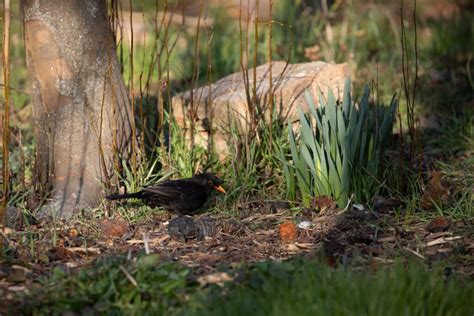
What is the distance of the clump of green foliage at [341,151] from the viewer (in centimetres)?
528

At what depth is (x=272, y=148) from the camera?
233 inches

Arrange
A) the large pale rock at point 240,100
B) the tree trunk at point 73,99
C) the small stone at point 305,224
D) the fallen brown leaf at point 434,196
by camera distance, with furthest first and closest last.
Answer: the large pale rock at point 240,100 → the tree trunk at point 73,99 → the fallen brown leaf at point 434,196 → the small stone at point 305,224

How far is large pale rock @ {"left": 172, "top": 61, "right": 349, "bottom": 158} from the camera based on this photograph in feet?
20.1

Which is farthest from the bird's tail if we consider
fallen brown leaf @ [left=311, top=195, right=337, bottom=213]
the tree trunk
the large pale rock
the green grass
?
the green grass

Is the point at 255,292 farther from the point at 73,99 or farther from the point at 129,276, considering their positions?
the point at 73,99

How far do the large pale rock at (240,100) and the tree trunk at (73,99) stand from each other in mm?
658

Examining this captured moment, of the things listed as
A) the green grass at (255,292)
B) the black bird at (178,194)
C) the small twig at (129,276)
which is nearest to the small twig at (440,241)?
the green grass at (255,292)

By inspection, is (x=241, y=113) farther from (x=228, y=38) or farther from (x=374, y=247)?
(x=228, y=38)

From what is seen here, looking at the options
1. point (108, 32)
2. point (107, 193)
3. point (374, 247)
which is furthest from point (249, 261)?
point (108, 32)

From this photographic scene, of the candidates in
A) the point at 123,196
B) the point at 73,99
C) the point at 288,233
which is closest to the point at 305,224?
the point at 288,233

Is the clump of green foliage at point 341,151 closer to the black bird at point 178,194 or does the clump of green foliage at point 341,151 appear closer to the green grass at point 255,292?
the black bird at point 178,194

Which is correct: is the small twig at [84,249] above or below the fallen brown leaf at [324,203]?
below

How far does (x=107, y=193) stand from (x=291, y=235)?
4.54 ft

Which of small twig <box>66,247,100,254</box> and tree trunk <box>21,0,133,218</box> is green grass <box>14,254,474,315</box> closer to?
small twig <box>66,247,100,254</box>
